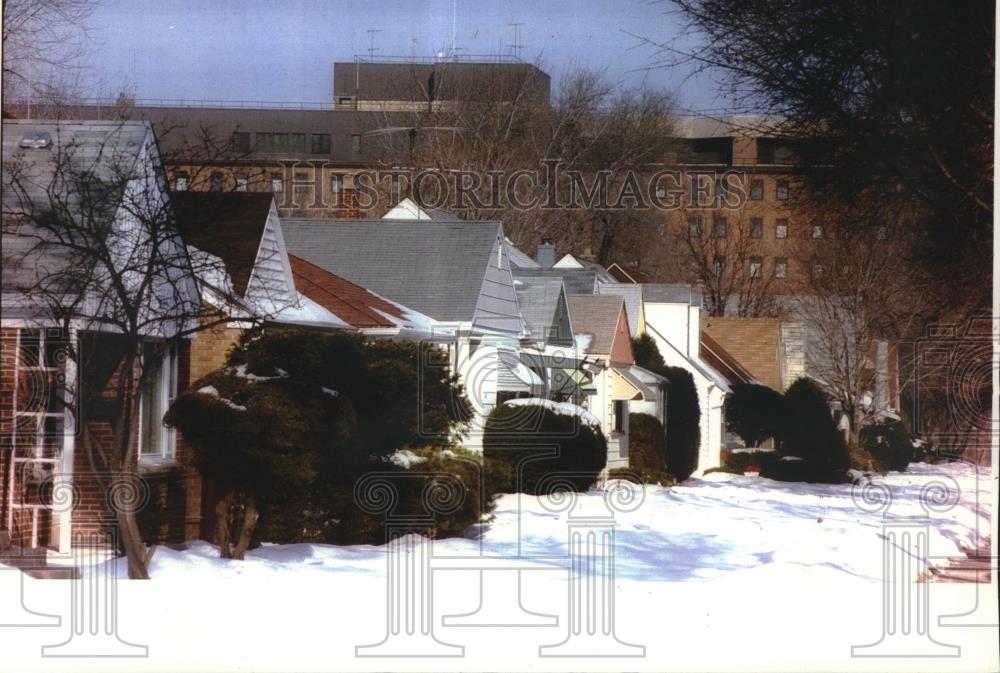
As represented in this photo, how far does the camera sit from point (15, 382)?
891 centimetres

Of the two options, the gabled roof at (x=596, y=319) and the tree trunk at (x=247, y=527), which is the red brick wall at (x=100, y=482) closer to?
the tree trunk at (x=247, y=527)

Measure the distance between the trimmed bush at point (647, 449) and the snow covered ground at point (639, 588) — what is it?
112 millimetres

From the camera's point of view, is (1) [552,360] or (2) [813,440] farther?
(1) [552,360]

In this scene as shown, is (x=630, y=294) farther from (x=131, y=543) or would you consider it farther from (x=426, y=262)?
(x=131, y=543)

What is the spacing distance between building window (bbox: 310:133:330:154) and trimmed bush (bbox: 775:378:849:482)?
10.2ft

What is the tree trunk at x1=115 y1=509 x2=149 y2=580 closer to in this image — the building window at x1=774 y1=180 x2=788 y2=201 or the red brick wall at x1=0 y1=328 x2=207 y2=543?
the red brick wall at x1=0 y1=328 x2=207 y2=543

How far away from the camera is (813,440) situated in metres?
9.27

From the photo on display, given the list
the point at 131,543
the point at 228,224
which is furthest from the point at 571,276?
the point at 131,543

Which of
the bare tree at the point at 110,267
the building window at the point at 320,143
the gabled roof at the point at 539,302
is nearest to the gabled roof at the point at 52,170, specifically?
the bare tree at the point at 110,267

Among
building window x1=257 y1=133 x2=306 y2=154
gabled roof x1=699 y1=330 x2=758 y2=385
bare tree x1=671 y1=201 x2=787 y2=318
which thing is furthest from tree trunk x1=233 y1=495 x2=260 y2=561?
bare tree x1=671 y1=201 x2=787 y2=318

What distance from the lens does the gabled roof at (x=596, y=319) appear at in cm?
940

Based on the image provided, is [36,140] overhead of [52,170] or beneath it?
overhead

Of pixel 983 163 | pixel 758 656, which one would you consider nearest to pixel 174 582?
pixel 758 656

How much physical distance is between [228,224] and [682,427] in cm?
292
